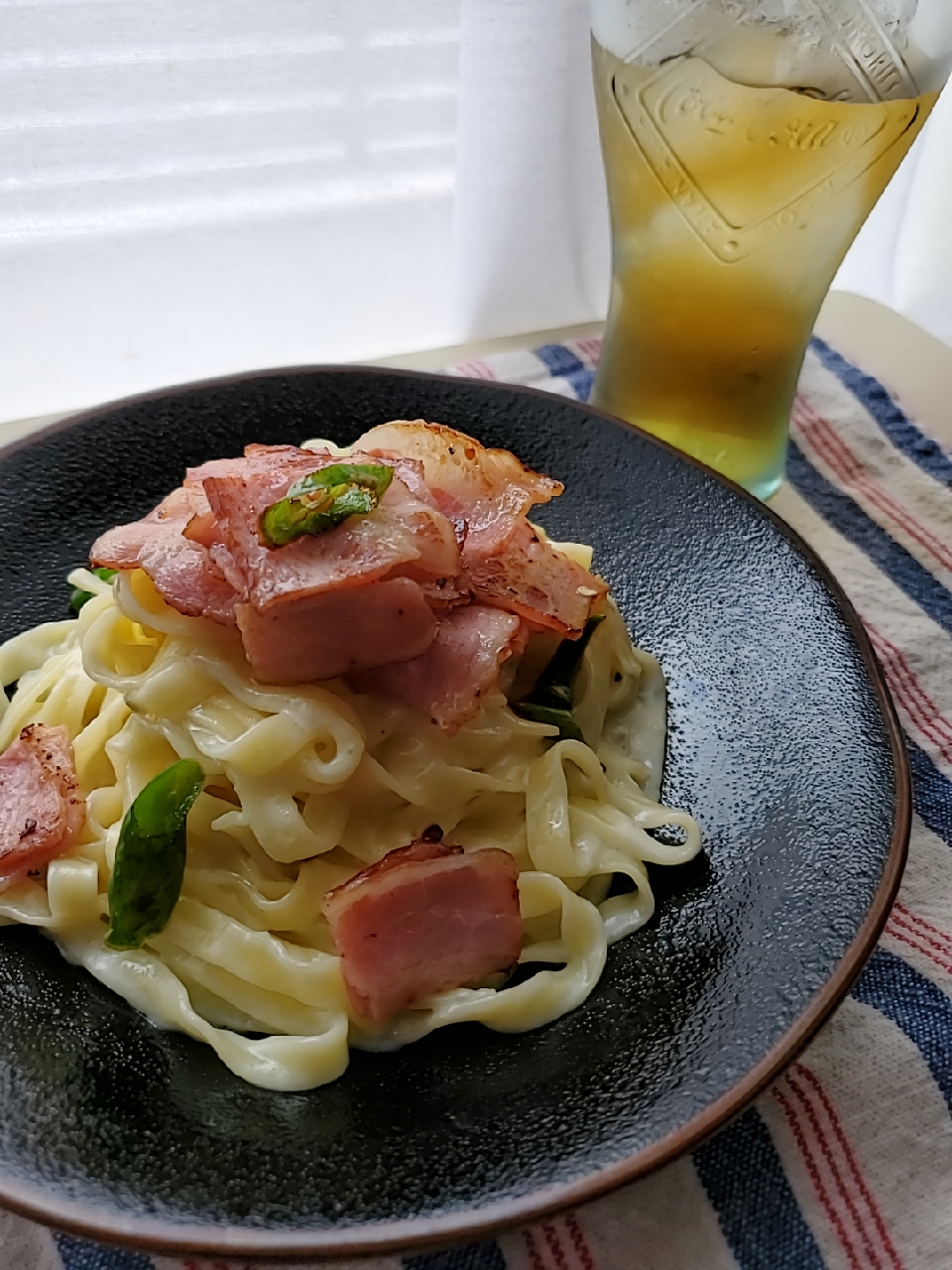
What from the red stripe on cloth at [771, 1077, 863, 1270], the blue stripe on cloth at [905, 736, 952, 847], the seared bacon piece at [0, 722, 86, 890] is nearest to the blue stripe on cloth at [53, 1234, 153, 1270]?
the seared bacon piece at [0, 722, 86, 890]

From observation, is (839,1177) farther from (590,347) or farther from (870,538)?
(590,347)

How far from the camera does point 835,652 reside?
7.11 ft

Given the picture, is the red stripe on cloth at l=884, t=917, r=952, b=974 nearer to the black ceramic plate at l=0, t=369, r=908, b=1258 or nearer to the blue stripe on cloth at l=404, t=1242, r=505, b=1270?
the black ceramic plate at l=0, t=369, r=908, b=1258

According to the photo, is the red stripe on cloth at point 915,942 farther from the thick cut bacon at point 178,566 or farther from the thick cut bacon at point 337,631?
the thick cut bacon at point 178,566

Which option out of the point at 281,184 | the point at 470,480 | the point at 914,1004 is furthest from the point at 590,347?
the point at 914,1004

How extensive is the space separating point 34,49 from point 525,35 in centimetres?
125

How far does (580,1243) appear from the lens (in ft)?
5.33

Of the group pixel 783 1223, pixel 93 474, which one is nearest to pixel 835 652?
pixel 783 1223

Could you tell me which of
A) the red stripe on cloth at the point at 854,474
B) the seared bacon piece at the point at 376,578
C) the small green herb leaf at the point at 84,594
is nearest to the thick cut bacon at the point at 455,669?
the seared bacon piece at the point at 376,578

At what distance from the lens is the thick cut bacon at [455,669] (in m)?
1.87

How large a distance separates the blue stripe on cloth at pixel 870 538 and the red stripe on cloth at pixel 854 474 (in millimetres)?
56

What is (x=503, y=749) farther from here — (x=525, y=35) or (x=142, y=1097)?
(x=525, y=35)

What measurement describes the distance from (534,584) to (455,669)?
22cm

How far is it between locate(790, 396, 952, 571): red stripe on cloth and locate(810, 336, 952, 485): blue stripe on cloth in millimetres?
149
